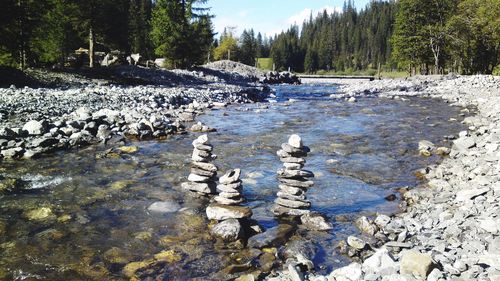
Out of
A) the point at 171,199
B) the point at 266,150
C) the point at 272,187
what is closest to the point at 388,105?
the point at 266,150

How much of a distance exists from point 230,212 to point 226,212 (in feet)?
0.33

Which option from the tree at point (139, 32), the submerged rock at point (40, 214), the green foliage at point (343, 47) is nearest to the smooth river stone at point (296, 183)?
the submerged rock at point (40, 214)

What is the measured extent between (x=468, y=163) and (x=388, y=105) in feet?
69.6

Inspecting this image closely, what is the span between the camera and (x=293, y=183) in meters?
9.36

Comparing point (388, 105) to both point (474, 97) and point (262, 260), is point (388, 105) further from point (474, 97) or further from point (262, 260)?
point (262, 260)

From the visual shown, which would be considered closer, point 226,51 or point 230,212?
point 230,212

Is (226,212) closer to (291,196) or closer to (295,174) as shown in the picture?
(291,196)

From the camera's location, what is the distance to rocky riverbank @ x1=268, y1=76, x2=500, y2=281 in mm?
5371

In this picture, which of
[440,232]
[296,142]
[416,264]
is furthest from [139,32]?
[416,264]

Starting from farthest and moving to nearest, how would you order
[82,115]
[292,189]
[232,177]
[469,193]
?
[82,115], [292,189], [232,177], [469,193]

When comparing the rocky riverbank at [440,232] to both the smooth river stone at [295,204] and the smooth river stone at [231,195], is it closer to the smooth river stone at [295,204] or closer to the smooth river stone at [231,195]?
the smooth river stone at [295,204]

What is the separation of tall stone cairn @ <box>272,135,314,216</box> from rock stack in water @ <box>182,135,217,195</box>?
1.83m

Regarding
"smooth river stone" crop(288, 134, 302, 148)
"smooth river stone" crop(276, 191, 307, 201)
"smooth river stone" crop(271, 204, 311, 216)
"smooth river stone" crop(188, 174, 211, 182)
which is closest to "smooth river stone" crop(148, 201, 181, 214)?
"smooth river stone" crop(188, 174, 211, 182)

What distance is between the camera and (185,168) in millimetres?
12641
